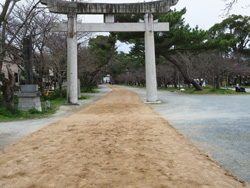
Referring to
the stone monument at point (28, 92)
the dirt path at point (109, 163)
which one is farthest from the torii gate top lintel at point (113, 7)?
the dirt path at point (109, 163)

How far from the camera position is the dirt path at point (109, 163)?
274 cm

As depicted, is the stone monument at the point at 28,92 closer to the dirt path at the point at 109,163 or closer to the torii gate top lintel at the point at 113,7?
the torii gate top lintel at the point at 113,7

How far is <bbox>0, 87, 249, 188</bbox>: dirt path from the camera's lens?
2.74 metres

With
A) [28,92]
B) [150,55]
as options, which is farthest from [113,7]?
[28,92]

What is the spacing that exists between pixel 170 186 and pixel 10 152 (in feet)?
11.0

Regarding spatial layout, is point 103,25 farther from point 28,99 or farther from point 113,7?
point 28,99

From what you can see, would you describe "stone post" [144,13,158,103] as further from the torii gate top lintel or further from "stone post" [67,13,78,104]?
"stone post" [67,13,78,104]

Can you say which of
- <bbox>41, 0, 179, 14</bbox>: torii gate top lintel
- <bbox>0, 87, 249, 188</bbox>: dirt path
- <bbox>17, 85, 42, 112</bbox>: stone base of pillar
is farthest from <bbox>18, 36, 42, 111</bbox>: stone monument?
<bbox>0, 87, 249, 188</bbox>: dirt path

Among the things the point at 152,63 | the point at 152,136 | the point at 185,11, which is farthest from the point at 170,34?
the point at 152,136

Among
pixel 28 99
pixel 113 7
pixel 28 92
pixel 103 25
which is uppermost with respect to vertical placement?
pixel 113 7

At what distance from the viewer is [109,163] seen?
3400 mm

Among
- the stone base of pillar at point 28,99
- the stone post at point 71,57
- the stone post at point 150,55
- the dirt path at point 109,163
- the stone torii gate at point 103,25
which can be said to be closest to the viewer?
the dirt path at point 109,163

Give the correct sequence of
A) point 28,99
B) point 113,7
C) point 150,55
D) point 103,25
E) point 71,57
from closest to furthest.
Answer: point 28,99, point 113,7, point 71,57, point 103,25, point 150,55

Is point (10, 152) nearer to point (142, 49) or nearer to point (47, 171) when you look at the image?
point (47, 171)
